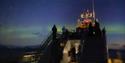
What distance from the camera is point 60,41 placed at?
11.0 meters

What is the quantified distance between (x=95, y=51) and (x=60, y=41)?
1754 millimetres

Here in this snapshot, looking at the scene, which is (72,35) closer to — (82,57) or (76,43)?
(76,43)

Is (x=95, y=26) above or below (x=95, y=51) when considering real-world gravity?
above

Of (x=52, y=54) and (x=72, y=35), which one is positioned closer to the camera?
(x=52, y=54)

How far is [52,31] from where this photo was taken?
10.4 metres

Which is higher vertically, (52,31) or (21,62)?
(52,31)

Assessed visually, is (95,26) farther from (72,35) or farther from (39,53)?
(39,53)

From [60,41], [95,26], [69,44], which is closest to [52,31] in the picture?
[60,41]

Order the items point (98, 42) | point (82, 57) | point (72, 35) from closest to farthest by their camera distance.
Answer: point (82, 57) → point (98, 42) → point (72, 35)

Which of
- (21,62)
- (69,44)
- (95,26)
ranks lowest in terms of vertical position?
(21,62)

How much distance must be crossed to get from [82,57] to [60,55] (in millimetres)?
944

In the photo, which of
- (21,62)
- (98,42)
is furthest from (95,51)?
(21,62)

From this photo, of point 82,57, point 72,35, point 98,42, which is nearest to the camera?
point 82,57

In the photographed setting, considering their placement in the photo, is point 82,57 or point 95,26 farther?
point 95,26
